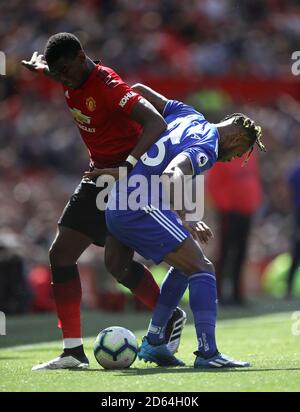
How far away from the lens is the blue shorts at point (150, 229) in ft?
21.9

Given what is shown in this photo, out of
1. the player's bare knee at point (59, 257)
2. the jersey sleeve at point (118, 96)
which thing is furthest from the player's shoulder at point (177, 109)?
the player's bare knee at point (59, 257)

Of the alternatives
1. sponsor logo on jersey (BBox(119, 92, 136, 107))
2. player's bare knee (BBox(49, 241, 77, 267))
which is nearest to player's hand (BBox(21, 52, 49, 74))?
sponsor logo on jersey (BBox(119, 92, 136, 107))

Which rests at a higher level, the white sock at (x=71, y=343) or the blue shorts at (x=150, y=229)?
the blue shorts at (x=150, y=229)

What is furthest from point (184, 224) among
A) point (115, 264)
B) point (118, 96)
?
point (118, 96)

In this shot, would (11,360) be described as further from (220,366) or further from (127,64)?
(127,64)

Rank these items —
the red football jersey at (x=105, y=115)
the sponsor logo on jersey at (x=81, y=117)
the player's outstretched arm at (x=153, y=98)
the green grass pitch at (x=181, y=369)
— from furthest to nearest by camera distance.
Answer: the player's outstretched arm at (x=153, y=98) < the sponsor logo on jersey at (x=81, y=117) < the red football jersey at (x=105, y=115) < the green grass pitch at (x=181, y=369)

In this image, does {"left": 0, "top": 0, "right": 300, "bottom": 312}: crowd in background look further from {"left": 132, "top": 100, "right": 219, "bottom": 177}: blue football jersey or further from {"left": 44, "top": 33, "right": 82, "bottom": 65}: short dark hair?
{"left": 44, "top": 33, "right": 82, "bottom": 65}: short dark hair

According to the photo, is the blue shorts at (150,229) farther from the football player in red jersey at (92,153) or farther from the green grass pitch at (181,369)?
the green grass pitch at (181,369)

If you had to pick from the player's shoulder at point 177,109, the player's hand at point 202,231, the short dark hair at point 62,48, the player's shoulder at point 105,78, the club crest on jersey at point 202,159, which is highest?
the short dark hair at point 62,48

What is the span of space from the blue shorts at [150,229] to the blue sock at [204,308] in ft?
0.88

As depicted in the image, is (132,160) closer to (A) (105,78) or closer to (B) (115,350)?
Result: (A) (105,78)

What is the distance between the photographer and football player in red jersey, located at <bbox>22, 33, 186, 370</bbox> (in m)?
6.84
